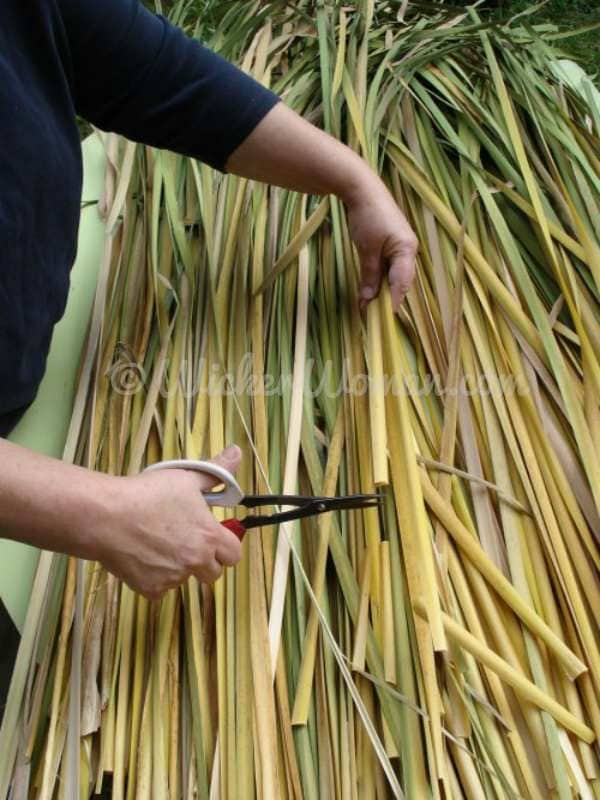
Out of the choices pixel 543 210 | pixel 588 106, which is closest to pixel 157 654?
pixel 543 210

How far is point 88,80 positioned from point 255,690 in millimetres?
701

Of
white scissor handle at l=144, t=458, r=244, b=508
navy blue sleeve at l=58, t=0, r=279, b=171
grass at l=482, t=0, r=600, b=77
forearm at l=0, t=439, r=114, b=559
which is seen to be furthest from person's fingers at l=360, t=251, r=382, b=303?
grass at l=482, t=0, r=600, b=77

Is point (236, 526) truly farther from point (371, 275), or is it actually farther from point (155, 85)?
point (155, 85)

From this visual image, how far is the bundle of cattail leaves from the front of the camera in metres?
0.66

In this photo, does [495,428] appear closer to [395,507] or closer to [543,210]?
[395,507]

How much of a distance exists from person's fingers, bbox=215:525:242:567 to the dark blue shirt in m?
0.32

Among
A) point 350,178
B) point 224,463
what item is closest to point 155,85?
point 350,178

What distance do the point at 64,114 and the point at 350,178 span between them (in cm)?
34

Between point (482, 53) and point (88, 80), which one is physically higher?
point (482, 53)

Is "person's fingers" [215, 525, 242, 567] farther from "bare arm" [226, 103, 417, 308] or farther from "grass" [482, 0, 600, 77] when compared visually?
"grass" [482, 0, 600, 77]

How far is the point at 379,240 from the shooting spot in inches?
35.5

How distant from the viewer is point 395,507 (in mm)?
753

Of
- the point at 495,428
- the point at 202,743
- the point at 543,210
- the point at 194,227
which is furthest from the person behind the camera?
the point at 194,227

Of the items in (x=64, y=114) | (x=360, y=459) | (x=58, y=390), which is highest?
(x=64, y=114)
